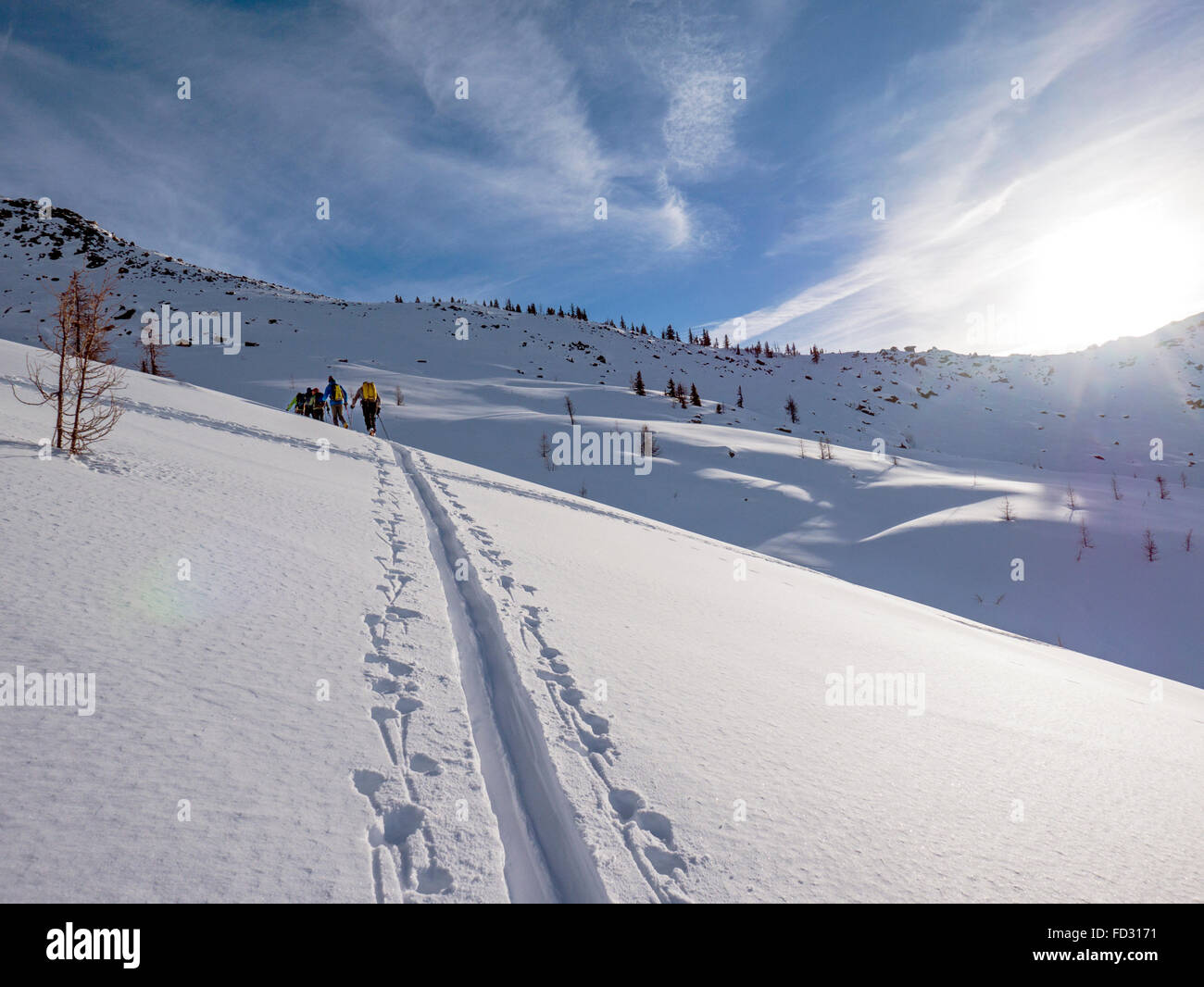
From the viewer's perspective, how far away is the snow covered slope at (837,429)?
852 centimetres

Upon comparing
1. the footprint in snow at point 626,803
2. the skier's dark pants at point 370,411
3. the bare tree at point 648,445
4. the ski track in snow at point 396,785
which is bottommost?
the footprint in snow at point 626,803

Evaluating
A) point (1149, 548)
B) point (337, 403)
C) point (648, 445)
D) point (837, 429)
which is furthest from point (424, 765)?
point (837, 429)

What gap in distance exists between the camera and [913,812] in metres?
2.07

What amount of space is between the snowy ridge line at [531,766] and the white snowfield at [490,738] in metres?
0.01

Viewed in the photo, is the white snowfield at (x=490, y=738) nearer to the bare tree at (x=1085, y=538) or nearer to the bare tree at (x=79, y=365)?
the bare tree at (x=79, y=365)

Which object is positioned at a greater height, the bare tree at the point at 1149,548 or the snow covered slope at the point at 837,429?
the snow covered slope at the point at 837,429

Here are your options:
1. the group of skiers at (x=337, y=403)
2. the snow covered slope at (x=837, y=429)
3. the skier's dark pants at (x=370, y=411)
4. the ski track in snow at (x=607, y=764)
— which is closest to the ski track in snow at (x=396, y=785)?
the ski track in snow at (x=607, y=764)

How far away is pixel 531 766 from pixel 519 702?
449 millimetres

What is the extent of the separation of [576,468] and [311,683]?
38.7 ft

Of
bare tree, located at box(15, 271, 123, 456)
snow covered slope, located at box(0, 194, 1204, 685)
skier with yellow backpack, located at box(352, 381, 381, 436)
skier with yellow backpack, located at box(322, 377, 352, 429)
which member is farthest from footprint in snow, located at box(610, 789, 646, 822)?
skier with yellow backpack, located at box(322, 377, 352, 429)

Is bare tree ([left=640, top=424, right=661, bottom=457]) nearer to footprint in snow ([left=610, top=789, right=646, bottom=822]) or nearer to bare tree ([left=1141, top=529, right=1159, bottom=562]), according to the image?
bare tree ([left=1141, top=529, right=1159, bottom=562])

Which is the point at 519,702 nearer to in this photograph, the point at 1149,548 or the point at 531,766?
the point at 531,766
